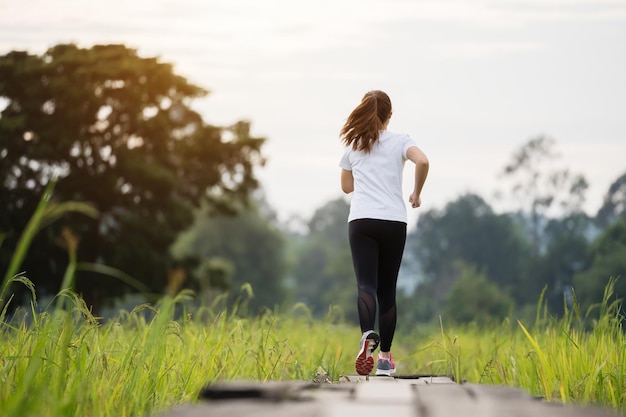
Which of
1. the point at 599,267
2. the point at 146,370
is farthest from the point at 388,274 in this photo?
the point at 599,267

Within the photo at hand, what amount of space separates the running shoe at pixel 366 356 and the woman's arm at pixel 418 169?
3.42ft

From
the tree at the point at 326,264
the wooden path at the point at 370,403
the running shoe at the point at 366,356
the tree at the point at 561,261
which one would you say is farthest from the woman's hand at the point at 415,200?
the tree at the point at 326,264

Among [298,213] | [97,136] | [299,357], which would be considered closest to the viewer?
[299,357]

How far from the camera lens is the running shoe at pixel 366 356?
18.9ft

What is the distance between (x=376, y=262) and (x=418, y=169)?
729 mm

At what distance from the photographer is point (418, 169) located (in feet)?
20.6

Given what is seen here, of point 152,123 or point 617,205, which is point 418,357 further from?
point 617,205

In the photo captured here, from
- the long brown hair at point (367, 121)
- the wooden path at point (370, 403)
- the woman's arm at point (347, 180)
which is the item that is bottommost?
the wooden path at point (370, 403)

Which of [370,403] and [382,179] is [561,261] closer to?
[382,179]

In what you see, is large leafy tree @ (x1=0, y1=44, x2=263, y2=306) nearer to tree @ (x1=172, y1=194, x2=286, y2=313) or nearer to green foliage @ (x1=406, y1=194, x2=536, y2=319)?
tree @ (x1=172, y1=194, x2=286, y2=313)

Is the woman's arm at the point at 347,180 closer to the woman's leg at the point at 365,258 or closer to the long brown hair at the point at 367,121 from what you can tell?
the long brown hair at the point at 367,121

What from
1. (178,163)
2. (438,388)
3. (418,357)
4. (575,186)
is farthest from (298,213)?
(438,388)

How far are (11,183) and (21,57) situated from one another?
14.4ft

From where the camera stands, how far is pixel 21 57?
29141 millimetres
